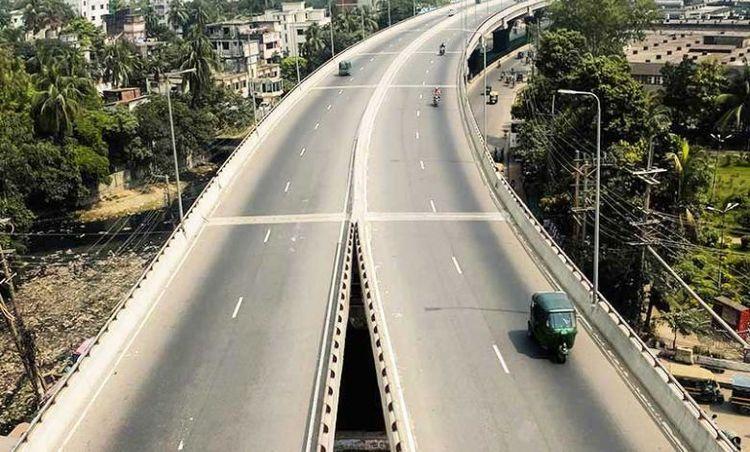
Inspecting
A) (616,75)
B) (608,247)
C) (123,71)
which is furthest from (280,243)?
(123,71)

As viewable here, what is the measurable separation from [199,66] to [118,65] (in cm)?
2094

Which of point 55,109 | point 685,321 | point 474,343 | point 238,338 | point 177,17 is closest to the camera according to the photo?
point 474,343

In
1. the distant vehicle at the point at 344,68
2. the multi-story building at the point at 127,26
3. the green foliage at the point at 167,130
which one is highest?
the multi-story building at the point at 127,26

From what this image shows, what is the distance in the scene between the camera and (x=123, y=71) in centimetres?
10700

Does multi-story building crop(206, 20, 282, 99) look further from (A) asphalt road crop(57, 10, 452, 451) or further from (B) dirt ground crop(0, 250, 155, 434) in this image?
(A) asphalt road crop(57, 10, 452, 451)

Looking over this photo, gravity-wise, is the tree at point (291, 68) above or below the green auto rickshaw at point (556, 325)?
above

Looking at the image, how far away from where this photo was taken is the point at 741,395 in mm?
36000

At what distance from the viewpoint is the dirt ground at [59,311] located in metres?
41.3

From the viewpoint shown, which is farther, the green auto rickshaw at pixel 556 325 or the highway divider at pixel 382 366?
the green auto rickshaw at pixel 556 325

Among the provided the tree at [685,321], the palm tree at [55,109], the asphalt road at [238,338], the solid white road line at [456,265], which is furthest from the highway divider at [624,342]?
the palm tree at [55,109]

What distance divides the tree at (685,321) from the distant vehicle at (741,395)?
6178 mm

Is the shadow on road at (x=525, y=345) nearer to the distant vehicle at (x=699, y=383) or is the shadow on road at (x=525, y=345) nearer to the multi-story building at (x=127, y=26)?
the distant vehicle at (x=699, y=383)

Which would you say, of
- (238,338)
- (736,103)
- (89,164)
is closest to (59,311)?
(89,164)

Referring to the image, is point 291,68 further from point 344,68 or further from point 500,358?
point 500,358
